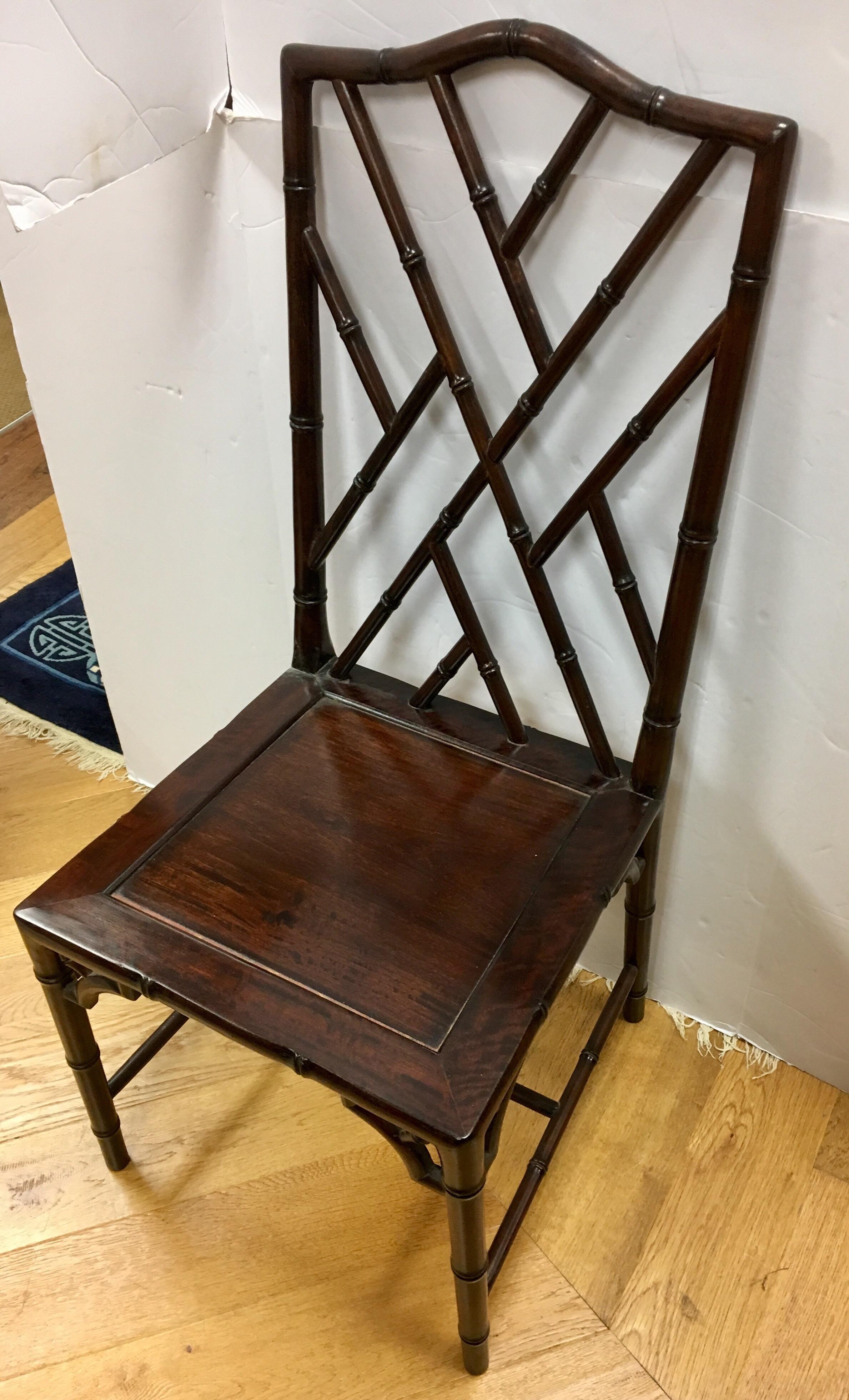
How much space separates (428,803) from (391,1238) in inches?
19.4

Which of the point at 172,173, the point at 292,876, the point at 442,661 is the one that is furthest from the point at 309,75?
the point at 292,876

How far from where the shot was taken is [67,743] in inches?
70.7

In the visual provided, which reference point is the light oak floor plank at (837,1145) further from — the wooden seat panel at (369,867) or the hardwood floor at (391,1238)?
the wooden seat panel at (369,867)

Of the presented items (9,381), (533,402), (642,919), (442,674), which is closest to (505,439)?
(533,402)

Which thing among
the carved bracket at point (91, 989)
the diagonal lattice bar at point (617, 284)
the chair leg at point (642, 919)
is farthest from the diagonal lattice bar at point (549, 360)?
the carved bracket at point (91, 989)

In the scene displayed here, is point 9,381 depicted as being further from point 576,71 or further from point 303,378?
point 576,71

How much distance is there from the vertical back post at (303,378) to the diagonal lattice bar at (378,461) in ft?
0.08

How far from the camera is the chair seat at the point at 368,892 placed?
0.89m

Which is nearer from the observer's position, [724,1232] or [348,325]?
[348,325]

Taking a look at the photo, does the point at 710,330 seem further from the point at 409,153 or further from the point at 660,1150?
the point at 660,1150

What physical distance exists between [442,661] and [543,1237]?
0.62m

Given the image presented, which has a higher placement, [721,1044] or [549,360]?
[549,360]

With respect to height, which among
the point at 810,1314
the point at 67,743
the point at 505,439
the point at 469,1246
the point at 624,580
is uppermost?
the point at 505,439

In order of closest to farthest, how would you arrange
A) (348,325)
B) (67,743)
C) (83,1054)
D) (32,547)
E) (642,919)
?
(348,325) < (83,1054) < (642,919) < (67,743) < (32,547)
